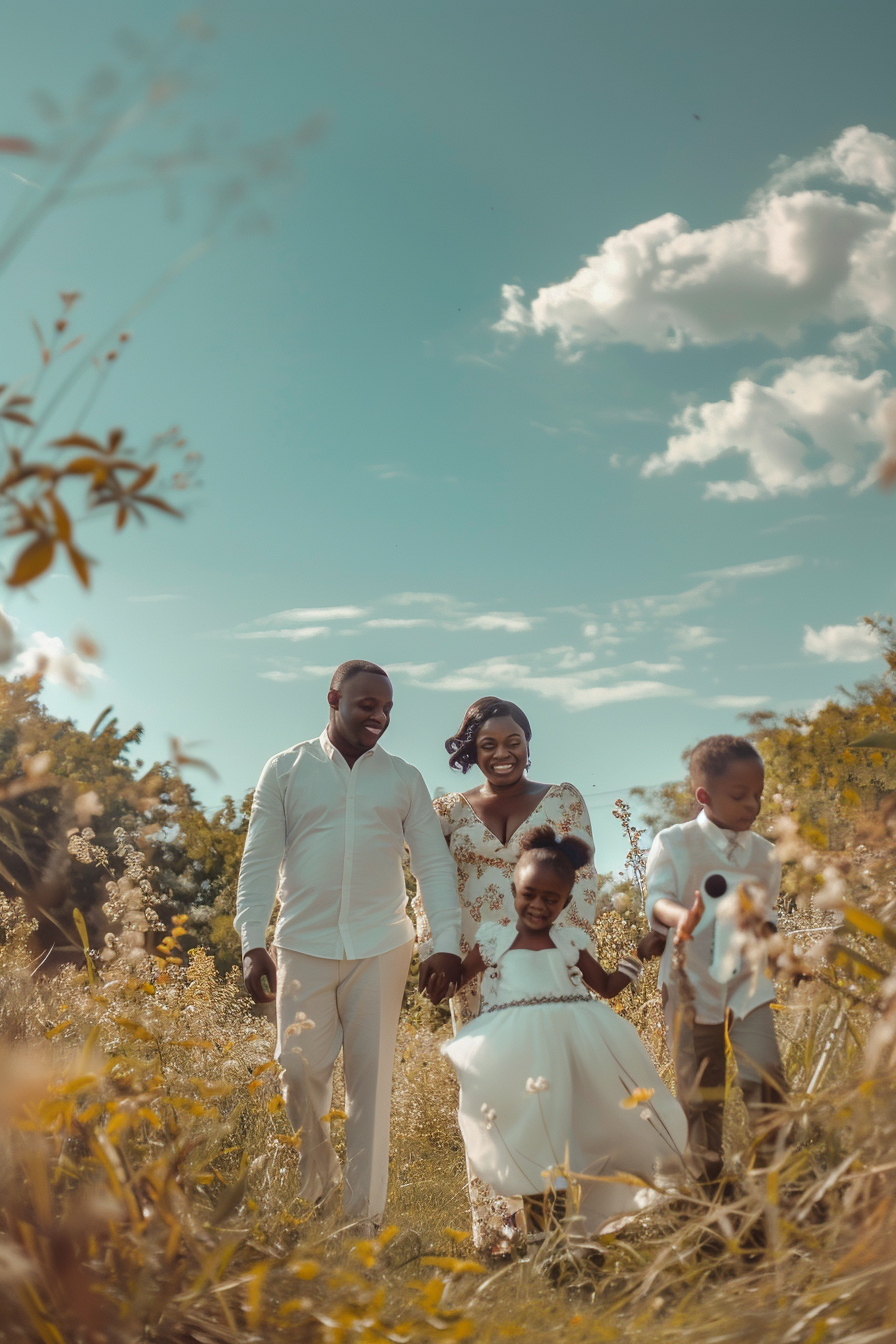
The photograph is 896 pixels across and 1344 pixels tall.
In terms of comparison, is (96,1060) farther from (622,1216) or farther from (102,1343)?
(622,1216)

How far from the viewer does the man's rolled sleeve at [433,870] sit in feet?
12.6

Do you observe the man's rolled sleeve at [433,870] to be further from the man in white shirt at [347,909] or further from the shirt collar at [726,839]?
the shirt collar at [726,839]

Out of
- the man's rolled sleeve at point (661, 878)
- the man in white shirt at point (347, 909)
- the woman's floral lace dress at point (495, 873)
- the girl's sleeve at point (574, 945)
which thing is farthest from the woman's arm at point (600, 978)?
the man in white shirt at point (347, 909)

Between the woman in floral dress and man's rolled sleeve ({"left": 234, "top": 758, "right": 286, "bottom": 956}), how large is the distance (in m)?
0.65

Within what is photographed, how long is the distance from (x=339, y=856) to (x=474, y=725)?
0.78m

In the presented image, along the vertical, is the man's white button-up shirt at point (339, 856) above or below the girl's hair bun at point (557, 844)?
below

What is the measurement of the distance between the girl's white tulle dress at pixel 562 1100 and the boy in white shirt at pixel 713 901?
0.49 feet

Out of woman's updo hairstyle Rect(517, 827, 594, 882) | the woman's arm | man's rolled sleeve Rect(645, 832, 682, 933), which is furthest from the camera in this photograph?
woman's updo hairstyle Rect(517, 827, 594, 882)

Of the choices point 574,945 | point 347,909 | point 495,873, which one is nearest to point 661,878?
point 574,945

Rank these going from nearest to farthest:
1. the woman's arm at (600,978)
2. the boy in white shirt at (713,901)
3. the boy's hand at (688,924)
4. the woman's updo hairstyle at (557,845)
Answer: the boy's hand at (688,924) < the boy in white shirt at (713,901) < the woman's arm at (600,978) < the woman's updo hairstyle at (557,845)

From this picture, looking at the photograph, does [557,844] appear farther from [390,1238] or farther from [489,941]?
[390,1238]

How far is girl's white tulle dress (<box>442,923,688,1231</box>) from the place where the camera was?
9.33ft

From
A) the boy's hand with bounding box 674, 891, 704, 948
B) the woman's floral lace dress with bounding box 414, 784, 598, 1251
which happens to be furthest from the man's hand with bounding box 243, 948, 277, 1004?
the boy's hand with bounding box 674, 891, 704, 948

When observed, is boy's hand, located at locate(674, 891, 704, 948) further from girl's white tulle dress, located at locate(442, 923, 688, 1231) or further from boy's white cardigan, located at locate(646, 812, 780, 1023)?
boy's white cardigan, located at locate(646, 812, 780, 1023)
